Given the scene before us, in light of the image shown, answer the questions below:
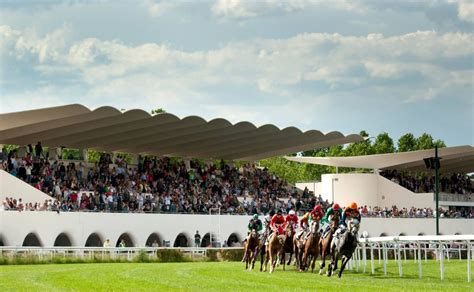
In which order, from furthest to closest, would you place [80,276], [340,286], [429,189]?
1. [429,189]
2. [80,276]
3. [340,286]

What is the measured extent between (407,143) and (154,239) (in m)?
64.3

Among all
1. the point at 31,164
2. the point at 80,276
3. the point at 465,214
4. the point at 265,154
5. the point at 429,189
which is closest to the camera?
the point at 80,276

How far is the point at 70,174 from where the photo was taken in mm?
40719

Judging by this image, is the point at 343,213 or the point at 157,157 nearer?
the point at 343,213

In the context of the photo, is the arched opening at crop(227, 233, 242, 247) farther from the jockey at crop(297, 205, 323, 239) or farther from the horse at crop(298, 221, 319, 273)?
the horse at crop(298, 221, 319, 273)

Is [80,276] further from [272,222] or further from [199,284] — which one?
[272,222]

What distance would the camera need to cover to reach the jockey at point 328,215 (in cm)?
2114

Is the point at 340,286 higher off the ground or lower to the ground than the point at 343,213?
lower

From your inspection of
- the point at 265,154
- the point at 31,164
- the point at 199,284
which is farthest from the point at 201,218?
the point at 199,284

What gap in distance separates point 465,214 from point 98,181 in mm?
27594

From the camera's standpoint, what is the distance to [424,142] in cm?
10238

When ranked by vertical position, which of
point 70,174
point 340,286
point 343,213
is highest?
point 70,174

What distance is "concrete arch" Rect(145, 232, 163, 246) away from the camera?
41375 mm

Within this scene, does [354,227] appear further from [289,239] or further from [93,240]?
[93,240]
